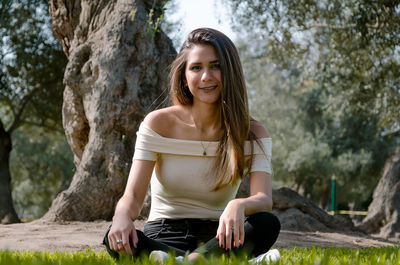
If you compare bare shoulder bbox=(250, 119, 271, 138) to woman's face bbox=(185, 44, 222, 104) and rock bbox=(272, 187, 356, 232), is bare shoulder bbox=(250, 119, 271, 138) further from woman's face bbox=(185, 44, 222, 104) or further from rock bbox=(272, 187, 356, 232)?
rock bbox=(272, 187, 356, 232)

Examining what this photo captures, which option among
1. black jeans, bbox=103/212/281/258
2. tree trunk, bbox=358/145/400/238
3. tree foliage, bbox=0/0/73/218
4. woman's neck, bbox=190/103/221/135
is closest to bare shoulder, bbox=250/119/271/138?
woman's neck, bbox=190/103/221/135

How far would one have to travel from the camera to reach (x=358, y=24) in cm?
1050

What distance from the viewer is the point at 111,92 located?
7.97 metres

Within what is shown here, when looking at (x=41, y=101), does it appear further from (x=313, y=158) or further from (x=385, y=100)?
(x=313, y=158)

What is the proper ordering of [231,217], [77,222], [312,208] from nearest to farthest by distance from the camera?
1. [231,217]
2. [77,222]
3. [312,208]

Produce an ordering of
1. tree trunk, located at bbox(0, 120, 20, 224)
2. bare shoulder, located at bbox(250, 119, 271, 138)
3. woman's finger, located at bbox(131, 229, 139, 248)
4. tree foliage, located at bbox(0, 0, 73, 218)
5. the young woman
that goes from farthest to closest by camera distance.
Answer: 1. tree foliage, located at bbox(0, 0, 73, 218)
2. tree trunk, located at bbox(0, 120, 20, 224)
3. bare shoulder, located at bbox(250, 119, 271, 138)
4. the young woman
5. woman's finger, located at bbox(131, 229, 139, 248)

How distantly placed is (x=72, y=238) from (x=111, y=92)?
294 centimetres

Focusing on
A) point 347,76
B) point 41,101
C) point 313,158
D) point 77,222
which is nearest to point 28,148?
point 41,101

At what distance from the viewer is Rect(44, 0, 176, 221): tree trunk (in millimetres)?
7844

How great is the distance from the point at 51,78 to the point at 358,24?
1044 cm

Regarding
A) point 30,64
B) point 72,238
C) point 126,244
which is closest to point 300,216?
point 72,238

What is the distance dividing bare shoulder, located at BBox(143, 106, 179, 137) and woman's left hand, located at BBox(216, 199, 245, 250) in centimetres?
93

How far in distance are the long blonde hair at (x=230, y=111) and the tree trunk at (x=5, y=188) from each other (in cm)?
1184

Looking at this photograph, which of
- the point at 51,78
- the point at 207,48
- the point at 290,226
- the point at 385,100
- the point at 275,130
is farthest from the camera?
the point at 275,130
